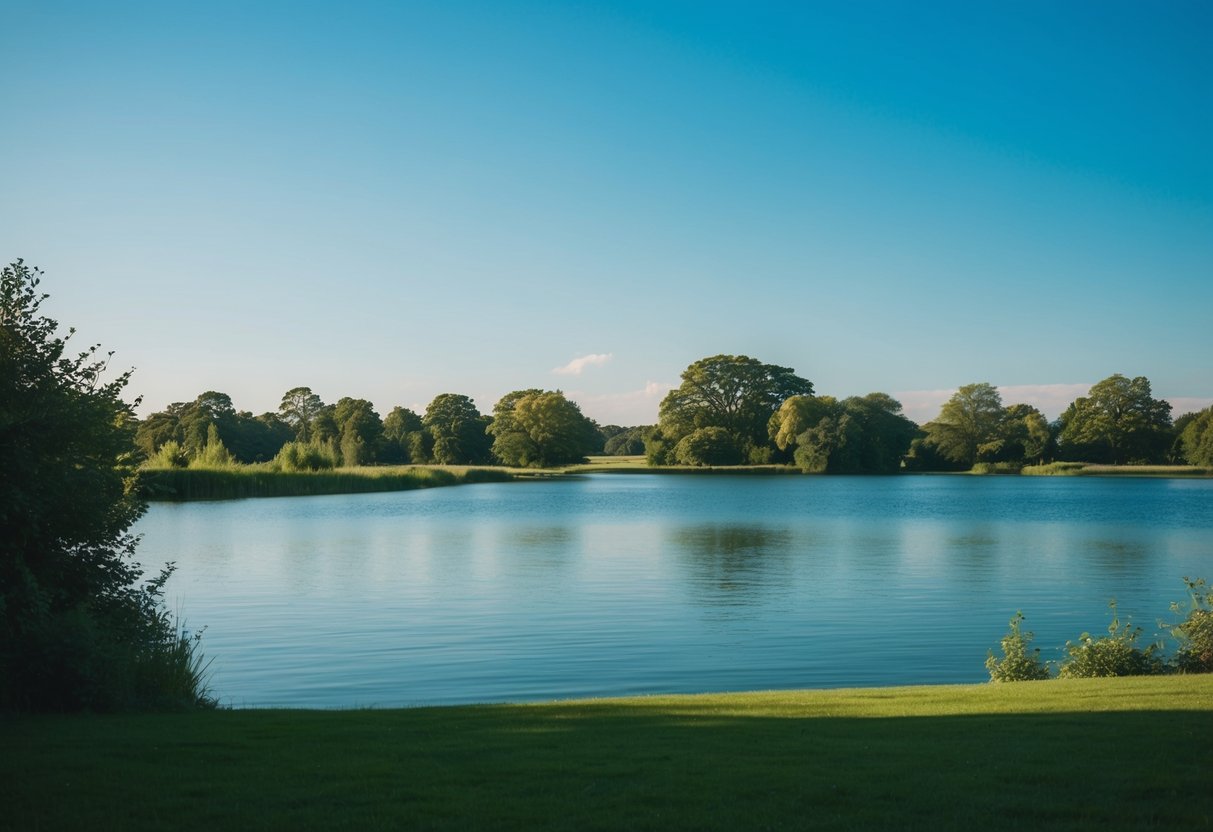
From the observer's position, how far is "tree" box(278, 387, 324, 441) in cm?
11596

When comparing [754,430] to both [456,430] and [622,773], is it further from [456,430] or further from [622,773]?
[622,773]

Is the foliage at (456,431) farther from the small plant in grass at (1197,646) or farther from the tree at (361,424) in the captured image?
the small plant in grass at (1197,646)

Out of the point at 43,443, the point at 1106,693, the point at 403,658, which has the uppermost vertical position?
the point at 43,443

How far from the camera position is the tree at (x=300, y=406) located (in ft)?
380

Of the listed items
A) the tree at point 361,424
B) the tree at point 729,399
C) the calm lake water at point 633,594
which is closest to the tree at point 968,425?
the tree at point 729,399

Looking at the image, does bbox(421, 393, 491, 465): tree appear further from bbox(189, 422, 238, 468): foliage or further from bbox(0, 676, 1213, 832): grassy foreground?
bbox(0, 676, 1213, 832): grassy foreground

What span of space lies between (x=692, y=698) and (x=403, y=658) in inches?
262

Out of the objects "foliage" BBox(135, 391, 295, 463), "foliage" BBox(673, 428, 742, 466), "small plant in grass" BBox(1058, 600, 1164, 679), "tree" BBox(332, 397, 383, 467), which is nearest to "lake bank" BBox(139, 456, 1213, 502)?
"foliage" BBox(673, 428, 742, 466)

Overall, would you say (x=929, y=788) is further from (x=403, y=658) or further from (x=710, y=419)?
(x=710, y=419)

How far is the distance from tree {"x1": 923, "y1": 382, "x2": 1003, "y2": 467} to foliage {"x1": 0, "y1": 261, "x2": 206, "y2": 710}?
323ft

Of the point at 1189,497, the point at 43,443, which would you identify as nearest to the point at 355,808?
the point at 43,443

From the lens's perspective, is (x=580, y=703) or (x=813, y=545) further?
(x=813, y=545)

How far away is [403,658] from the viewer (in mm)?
14805

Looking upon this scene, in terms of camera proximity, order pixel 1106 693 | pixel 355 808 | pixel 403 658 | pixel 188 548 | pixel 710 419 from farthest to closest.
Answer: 1. pixel 710 419
2. pixel 188 548
3. pixel 403 658
4. pixel 1106 693
5. pixel 355 808
